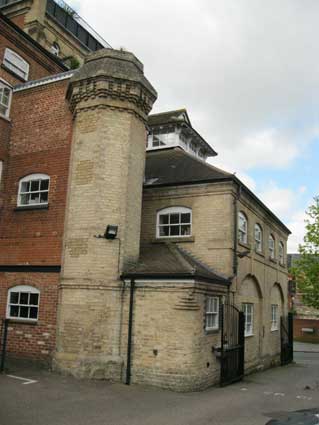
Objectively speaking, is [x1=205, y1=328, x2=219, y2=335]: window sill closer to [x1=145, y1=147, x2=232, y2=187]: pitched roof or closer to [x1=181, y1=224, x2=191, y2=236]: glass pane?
[x1=181, y1=224, x2=191, y2=236]: glass pane

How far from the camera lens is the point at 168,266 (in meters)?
13.5

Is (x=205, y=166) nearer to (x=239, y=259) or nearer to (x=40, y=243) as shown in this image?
(x=239, y=259)

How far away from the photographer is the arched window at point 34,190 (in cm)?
1537

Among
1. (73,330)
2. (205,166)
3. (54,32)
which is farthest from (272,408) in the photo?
(54,32)

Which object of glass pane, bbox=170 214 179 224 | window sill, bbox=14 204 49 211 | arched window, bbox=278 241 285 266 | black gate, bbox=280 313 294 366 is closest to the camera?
window sill, bbox=14 204 49 211

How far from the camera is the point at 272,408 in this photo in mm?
10695

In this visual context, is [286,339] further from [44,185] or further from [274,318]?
[44,185]

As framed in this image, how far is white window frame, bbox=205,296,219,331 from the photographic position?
44.2ft

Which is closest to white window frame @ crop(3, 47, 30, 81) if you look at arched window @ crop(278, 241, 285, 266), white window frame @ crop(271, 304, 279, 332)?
arched window @ crop(278, 241, 285, 266)

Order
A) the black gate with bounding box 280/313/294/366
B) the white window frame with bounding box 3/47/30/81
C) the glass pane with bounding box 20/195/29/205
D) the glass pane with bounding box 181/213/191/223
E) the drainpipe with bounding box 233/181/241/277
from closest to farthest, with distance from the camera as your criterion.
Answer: the glass pane with bounding box 20/195/29/205 < the drainpipe with bounding box 233/181/241/277 < the glass pane with bounding box 181/213/191/223 < the white window frame with bounding box 3/47/30/81 < the black gate with bounding box 280/313/294/366

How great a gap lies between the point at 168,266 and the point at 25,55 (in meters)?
12.1

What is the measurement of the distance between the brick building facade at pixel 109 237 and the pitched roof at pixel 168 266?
0.05 metres

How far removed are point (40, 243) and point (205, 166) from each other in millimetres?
7536

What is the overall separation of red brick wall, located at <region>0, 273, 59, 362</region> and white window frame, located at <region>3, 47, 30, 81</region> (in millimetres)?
9114
